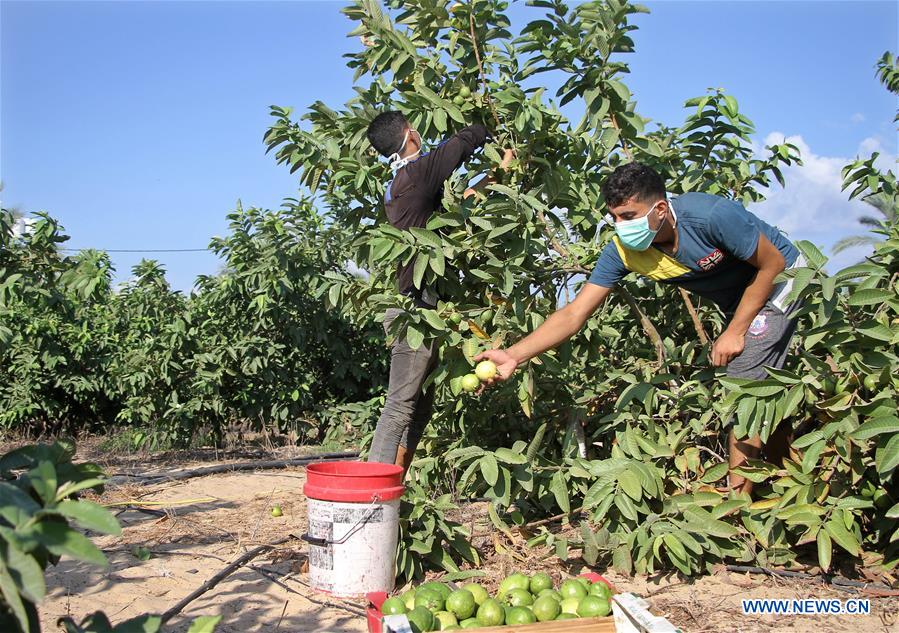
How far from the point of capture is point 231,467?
6.20 m

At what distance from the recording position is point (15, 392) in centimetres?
823

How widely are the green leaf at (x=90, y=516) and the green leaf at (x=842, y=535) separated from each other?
101 inches

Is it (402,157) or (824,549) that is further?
(402,157)

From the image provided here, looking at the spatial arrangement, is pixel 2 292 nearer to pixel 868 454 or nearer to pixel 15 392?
pixel 868 454

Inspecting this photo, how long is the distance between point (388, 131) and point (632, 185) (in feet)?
4.07

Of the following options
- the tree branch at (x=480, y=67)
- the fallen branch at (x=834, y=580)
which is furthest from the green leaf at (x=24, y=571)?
the tree branch at (x=480, y=67)

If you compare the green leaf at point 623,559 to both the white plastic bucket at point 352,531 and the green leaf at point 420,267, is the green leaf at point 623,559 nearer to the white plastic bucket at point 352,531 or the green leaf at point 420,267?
the white plastic bucket at point 352,531

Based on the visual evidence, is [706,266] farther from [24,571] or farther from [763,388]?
[24,571]

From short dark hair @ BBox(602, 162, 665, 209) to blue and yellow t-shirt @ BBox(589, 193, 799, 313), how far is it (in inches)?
5.6

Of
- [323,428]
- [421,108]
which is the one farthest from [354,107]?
[323,428]

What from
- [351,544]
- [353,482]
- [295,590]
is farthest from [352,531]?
[295,590]

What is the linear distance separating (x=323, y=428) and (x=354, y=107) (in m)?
4.61

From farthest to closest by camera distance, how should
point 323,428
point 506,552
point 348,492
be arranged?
point 323,428
point 506,552
point 348,492

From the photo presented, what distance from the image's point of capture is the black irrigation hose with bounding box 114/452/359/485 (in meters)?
5.63
